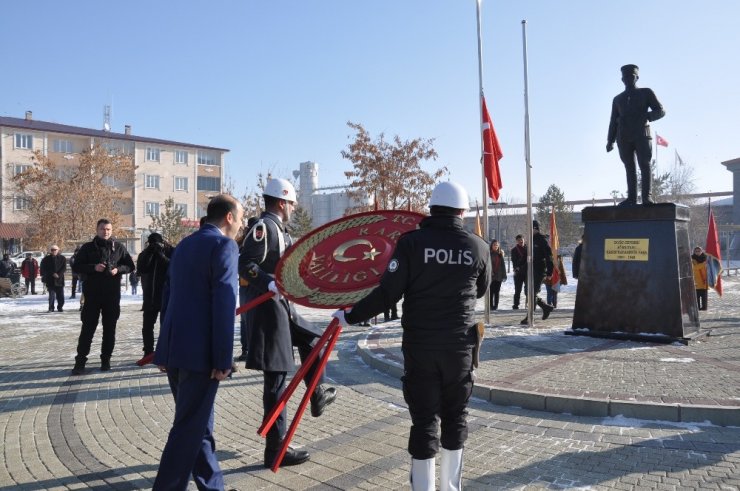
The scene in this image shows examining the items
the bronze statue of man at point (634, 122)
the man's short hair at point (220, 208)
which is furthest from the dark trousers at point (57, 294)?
the man's short hair at point (220, 208)

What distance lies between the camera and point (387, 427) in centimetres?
538

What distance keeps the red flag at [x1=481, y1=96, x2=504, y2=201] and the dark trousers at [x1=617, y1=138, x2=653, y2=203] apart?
2251 mm

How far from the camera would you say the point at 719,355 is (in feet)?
26.9

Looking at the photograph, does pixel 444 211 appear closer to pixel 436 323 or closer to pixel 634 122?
pixel 436 323

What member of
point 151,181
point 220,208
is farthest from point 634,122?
point 151,181

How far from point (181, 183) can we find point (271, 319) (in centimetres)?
6593

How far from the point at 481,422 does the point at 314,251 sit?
2540 millimetres

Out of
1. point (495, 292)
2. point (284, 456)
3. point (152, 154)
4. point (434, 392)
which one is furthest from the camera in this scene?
point (152, 154)

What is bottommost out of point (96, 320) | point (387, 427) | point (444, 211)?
point (387, 427)

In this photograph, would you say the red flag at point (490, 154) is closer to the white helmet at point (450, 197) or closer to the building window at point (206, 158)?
the white helmet at point (450, 197)

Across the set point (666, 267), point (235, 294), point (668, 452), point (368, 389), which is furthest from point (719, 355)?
point (235, 294)

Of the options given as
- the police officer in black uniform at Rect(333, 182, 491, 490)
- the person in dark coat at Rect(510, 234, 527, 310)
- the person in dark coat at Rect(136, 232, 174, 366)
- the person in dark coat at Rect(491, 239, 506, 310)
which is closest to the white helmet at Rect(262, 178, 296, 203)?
the police officer in black uniform at Rect(333, 182, 491, 490)

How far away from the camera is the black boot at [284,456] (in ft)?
14.2

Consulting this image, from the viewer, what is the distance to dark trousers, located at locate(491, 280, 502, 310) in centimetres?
1516
